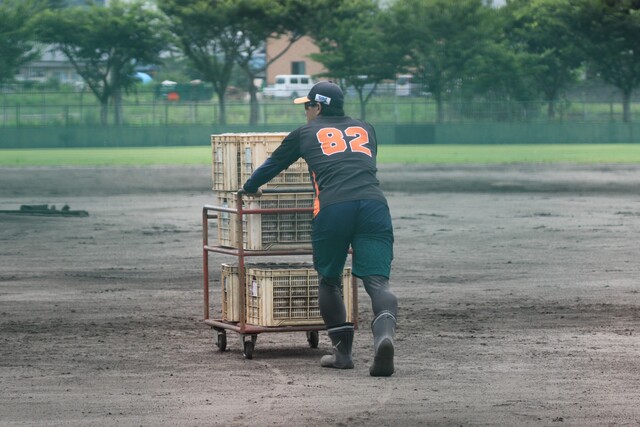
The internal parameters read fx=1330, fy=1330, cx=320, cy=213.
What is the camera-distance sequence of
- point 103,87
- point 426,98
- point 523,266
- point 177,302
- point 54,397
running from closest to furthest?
point 54,397 → point 177,302 → point 523,266 → point 426,98 → point 103,87

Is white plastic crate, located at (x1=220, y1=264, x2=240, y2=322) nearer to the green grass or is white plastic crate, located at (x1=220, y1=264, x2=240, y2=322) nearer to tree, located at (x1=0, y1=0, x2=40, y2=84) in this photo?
the green grass

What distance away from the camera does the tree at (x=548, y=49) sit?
7319cm

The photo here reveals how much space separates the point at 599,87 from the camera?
81.2 metres

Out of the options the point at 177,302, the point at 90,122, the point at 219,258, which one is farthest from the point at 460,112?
the point at 177,302

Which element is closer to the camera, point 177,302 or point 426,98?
point 177,302

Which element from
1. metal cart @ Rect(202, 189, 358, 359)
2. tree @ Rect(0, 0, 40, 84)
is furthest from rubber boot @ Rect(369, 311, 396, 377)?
tree @ Rect(0, 0, 40, 84)

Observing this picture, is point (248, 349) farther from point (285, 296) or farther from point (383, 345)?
point (383, 345)

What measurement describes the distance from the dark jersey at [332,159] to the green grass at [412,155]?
36340mm

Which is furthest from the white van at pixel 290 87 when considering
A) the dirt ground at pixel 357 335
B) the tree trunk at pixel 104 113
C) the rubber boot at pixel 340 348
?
the rubber boot at pixel 340 348

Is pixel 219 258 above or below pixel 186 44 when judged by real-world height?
below

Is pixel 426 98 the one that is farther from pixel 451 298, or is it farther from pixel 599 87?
pixel 451 298

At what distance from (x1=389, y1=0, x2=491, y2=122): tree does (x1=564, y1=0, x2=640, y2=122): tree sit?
528cm

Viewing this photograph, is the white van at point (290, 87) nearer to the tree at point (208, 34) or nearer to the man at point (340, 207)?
the tree at point (208, 34)

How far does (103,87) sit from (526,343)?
64.3 m
